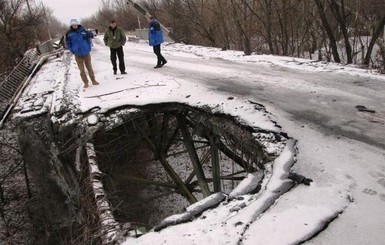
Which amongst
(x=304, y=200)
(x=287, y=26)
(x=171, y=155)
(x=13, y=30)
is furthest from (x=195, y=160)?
(x=13, y=30)

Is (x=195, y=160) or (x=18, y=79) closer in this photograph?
(x=195, y=160)

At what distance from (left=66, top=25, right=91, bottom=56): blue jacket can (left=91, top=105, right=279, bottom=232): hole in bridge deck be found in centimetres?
184

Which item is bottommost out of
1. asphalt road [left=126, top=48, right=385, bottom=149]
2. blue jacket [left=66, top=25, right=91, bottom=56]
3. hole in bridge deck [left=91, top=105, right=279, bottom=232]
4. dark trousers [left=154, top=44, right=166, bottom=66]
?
hole in bridge deck [left=91, top=105, right=279, bottom=232]

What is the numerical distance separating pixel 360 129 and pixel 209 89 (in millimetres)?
3138

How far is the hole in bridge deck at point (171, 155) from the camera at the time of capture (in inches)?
205

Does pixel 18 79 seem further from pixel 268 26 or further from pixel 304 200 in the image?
pixel 304 200

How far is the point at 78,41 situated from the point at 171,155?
3.11 meters

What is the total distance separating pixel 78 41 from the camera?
25.1ft

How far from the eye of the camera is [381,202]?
3.03 m

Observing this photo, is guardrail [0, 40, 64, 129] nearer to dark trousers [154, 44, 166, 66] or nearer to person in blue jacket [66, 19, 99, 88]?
person in blue jacket [66, 19, 99, 88]

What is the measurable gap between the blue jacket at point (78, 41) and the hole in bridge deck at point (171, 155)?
6.03 feet

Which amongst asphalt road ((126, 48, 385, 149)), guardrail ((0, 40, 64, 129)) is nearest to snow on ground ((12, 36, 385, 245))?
asphalt road ((126, 48, 385, 149))

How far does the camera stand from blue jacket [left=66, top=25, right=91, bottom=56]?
7.62 meters

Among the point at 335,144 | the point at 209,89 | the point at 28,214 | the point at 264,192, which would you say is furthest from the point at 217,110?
the point at 28,214
